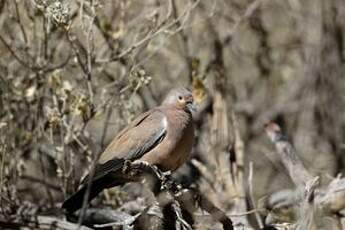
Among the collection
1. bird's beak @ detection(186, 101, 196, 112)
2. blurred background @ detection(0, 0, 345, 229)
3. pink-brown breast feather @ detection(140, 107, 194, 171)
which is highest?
blurred background @ detection(0, 0, 345, 229)

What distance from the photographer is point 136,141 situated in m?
5.93

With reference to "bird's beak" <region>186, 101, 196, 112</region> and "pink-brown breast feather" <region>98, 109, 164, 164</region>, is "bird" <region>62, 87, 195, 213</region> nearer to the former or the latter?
"pink-brown breast feather" <region>98, 109, 164, 164</region>

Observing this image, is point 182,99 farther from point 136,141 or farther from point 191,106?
point 136,141

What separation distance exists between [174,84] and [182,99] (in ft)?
8.38

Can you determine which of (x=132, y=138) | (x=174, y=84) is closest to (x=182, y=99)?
(x=132, y=138)

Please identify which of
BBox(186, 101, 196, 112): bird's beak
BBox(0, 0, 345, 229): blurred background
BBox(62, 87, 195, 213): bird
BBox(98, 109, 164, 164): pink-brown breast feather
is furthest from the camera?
BBox(0, 0, 345, 229): blurred background

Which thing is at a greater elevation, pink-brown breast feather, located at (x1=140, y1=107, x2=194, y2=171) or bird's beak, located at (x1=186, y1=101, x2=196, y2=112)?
bird's beak, located at (x1=186, y1=101, x2=196, y2=112)

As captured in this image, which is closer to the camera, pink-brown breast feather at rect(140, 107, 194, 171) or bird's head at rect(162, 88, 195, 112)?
pink-brown breast feather at rect(140, 107, 194, 171)

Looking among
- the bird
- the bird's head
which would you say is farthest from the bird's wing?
the bird's head

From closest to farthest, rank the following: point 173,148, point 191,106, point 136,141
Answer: point 173,148 < point 136,141 < point 191,106

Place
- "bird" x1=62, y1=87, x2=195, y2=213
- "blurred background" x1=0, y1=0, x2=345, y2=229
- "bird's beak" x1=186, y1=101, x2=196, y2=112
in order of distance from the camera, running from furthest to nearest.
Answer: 1. "blurred background" x1=0, y1=0, x2=345, y2=229
2. "bird's beak" x1=186, y1=101, x2=196, y2=112
3. "bird" x1=62, y1=87, x2=195, y2=213

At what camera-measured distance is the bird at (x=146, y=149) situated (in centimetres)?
579

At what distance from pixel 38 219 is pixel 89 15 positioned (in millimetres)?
1424

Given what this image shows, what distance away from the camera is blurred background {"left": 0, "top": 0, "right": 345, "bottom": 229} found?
254 inches
